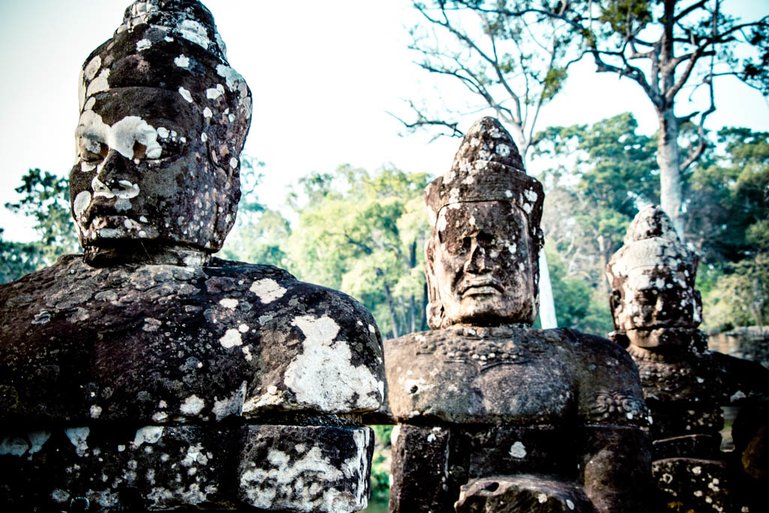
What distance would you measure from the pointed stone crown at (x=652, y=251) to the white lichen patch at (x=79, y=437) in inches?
181

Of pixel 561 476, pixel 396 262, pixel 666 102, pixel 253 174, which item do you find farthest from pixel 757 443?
Result: pixel 253 174

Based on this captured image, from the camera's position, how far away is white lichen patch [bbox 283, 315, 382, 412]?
182 cm

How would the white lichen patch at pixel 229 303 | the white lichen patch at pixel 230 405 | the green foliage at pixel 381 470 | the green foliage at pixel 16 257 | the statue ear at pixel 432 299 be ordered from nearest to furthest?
the white lichen patch at pixel 230 405, the white lichen patch at pixel 229 303, the statue ear at pixel 432 299, the green foliage at pixel 381 470, the green foliage at pixel 16 257

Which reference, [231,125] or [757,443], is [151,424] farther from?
[757,443]

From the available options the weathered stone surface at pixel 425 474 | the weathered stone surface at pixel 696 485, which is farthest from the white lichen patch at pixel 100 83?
the weathered stone surface at pixel 696 485

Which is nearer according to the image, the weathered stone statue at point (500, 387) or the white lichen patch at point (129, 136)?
the white lichen patch at point (129, 136)

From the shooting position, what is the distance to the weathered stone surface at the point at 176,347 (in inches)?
67.2

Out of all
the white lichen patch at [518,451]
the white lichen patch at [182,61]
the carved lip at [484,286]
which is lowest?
the white lichen patch at [518,451]

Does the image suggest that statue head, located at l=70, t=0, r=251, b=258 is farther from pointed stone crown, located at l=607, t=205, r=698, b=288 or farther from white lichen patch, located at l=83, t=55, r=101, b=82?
pointed stone crown, located at l=607, t=205, r=698, b=288

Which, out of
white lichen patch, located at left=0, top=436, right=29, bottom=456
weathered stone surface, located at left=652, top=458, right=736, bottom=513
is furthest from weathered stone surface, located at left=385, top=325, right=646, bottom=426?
white lichen patch, located at left=0, top=436, right=29, bottom=456

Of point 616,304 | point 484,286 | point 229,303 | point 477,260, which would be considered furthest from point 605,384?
point 229,303

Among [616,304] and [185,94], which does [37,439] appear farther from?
[616,304]

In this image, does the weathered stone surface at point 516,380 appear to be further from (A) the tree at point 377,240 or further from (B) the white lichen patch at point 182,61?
(A) the tree at point 377,240

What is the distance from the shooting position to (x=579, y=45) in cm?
→ 1531
